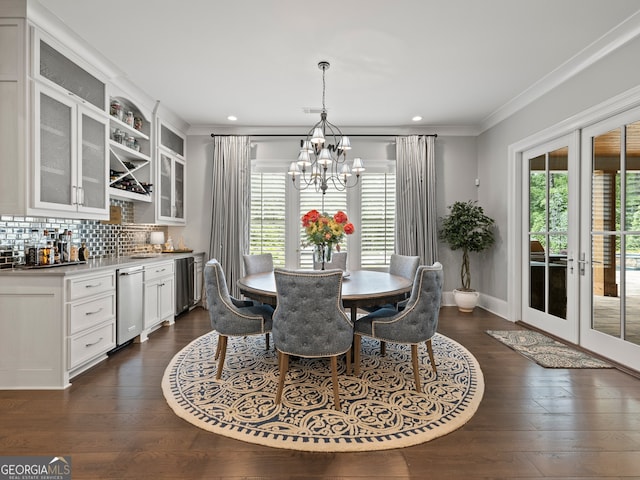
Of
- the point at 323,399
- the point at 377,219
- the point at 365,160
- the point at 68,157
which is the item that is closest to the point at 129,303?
the point at 68,157

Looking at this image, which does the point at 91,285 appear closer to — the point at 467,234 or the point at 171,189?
the point at 171,189

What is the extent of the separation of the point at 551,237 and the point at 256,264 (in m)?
3.45

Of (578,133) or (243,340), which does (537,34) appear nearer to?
(578,133)

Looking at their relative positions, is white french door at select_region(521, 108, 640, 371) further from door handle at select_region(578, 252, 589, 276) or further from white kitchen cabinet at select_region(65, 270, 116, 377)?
white kitchen cabinet at select_region(65, 270, 116, 377)

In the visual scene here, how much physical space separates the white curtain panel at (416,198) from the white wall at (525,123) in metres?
0.79

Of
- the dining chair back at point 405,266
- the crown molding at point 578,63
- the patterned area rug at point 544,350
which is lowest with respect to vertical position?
the patterned area rug at point 544,350

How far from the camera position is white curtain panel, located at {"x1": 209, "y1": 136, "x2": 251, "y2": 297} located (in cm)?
528

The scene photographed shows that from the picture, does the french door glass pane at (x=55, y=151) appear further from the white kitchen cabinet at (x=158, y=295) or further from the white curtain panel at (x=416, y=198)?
the white curtain panel at (x=416, y=198)

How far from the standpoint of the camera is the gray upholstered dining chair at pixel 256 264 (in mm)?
3939

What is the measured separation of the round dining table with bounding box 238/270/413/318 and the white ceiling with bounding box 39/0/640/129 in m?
2.12

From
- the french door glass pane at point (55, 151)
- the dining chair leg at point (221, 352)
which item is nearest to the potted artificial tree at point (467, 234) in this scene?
the dining chair leg at point (221, 352)

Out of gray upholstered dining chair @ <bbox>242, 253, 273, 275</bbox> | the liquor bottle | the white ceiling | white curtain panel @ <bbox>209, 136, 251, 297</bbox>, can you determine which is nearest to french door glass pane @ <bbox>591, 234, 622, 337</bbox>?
the white ceiling

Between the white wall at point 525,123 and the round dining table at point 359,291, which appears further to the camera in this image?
the white wall at point 525,123

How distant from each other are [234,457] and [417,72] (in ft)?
12.2
